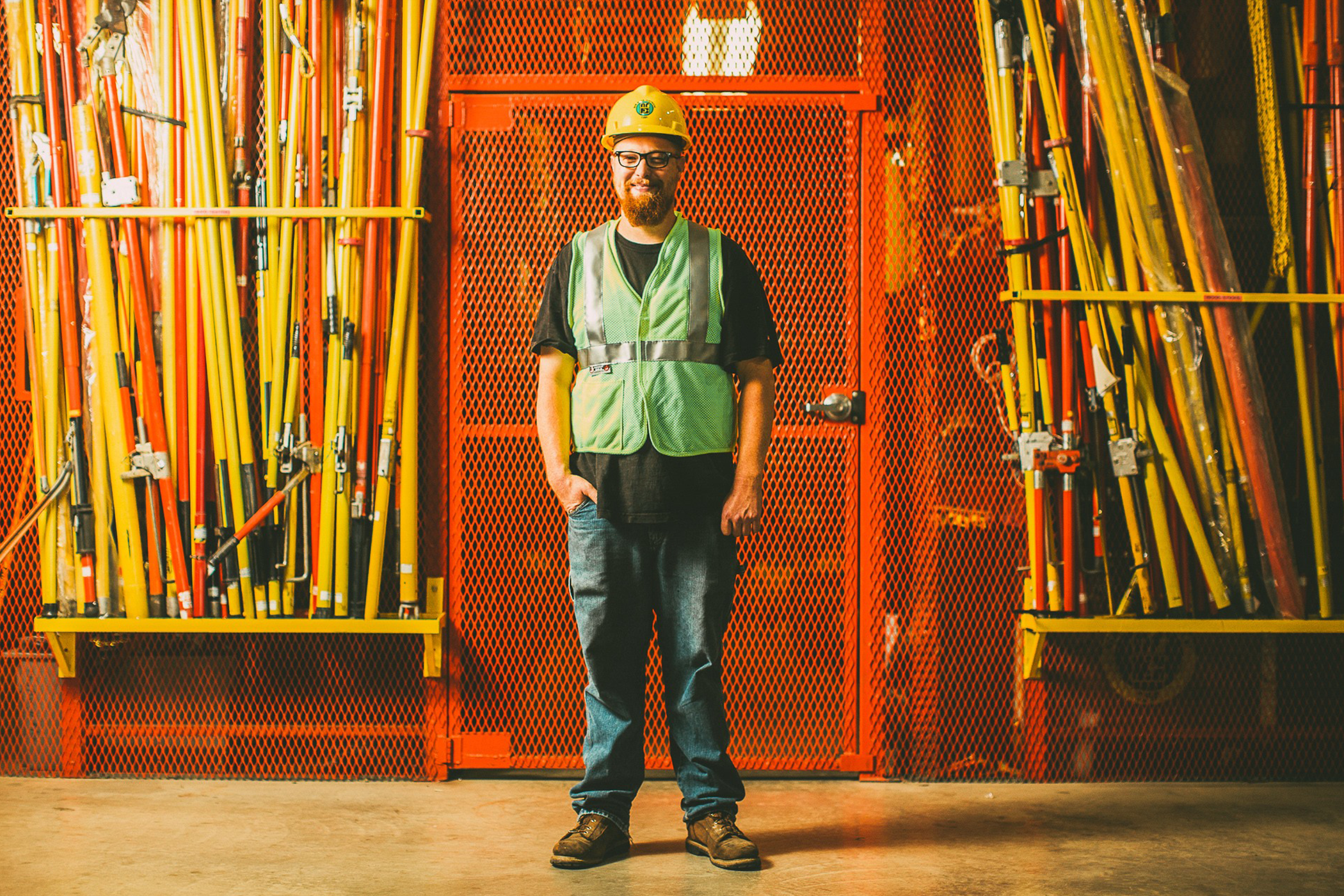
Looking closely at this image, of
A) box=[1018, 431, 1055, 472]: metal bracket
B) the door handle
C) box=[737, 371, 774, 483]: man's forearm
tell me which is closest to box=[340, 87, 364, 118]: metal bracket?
box=[737, 371, 774, 483]: man's forearm

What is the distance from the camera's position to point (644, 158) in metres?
2.59

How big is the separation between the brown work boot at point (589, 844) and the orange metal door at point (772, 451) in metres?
0.71

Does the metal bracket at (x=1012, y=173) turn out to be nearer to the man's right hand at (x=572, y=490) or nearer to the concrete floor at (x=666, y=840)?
the man's right hand at (x=572, y=490)

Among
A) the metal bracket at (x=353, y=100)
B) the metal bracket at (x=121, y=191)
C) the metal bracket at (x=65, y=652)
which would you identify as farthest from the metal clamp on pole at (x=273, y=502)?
the metal bracket at (x=353, y=100)

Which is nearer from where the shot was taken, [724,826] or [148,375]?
[724,826]

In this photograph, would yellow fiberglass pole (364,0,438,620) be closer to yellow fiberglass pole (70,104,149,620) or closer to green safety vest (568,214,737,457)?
yellow fiberglass pole (70,104,149,620)

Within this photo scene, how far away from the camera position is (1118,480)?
327 cm

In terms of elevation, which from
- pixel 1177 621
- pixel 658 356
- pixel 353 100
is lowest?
pixel 1177 621

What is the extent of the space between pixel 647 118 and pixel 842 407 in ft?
3.78

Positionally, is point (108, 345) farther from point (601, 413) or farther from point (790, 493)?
point (790, 493)

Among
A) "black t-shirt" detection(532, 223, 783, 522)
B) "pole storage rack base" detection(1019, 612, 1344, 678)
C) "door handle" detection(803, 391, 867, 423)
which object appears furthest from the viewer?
"door handle" detection(803, 391, 867, 423)

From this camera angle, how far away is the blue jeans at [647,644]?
265cm

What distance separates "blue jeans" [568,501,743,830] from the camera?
8.70 feet

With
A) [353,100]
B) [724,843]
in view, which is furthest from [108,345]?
[724,843]
